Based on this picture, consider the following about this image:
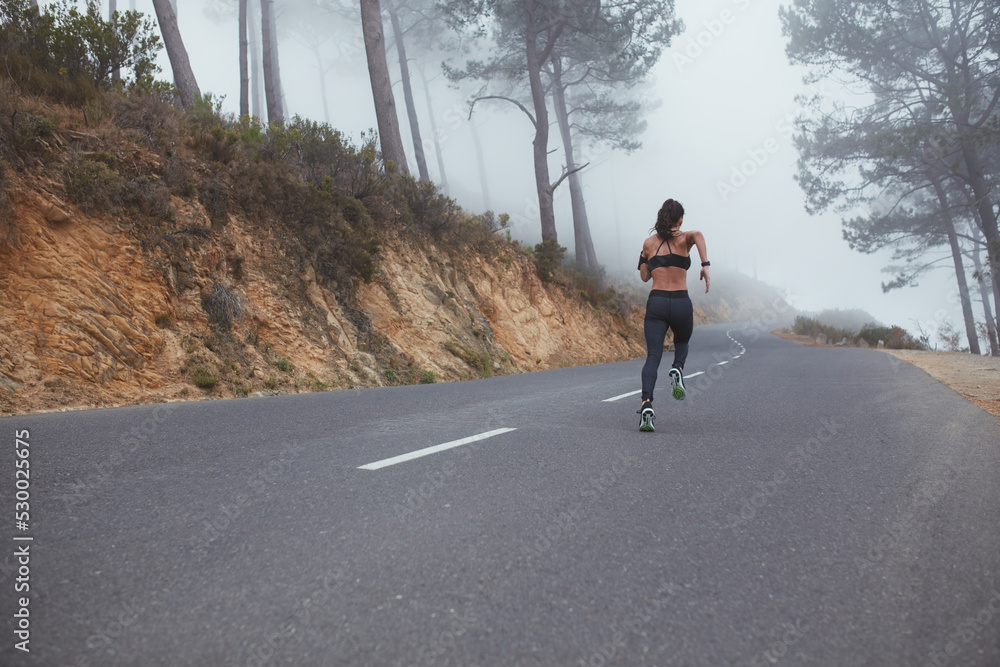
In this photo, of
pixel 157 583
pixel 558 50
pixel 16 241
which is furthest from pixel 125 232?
pixel 558 50

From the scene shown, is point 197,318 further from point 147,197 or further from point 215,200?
point 215,200

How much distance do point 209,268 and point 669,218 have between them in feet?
25.1

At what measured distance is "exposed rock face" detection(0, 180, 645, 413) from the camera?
23.4 ft

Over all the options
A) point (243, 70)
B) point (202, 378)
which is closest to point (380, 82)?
point (243, 70)

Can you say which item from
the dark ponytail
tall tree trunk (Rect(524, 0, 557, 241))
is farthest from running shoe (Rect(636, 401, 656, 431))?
tall tree trunk (Rect(524, 0, 557, 241))

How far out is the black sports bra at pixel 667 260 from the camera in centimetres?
578

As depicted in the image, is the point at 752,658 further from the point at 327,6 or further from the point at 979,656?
the point at 327,6

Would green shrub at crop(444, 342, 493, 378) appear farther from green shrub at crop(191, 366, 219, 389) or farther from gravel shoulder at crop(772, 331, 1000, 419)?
gravel shoulder at crop(772, 331, 1000, 419)

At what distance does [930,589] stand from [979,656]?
479 mm

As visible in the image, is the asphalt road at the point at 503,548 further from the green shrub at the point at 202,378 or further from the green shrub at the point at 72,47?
the green shrub at the point at 72,47

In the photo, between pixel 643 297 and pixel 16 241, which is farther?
pixel 643 297

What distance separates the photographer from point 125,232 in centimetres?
884

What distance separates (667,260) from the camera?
5.79 meters

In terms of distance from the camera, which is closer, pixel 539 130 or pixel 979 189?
pixel 979 189
